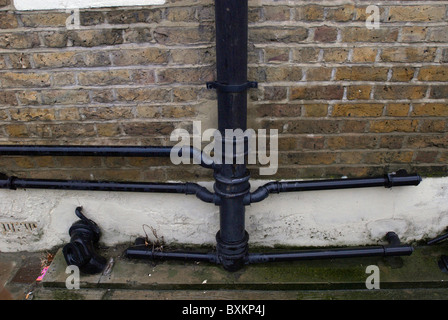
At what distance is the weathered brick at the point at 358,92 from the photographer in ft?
5.78

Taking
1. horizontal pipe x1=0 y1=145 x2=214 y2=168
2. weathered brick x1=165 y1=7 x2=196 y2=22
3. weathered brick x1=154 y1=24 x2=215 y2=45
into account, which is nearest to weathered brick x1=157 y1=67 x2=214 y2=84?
weathered brick x1=154 y1=24 x2=215 y2=45

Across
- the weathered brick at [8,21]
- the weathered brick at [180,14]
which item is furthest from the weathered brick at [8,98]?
the weathered brick at [180,14]

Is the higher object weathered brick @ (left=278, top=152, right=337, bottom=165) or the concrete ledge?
weathered brick @ (left=278, top=152, right=337, bottom=165)

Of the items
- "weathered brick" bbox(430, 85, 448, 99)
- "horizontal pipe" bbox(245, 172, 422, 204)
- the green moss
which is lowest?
the green moss

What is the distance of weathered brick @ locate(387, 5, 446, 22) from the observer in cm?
160

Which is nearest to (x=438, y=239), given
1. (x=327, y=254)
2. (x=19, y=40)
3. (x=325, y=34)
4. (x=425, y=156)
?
(x=425, y=156)

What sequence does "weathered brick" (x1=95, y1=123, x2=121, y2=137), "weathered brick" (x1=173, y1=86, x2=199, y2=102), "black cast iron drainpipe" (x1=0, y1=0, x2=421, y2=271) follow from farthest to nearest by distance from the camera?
1. "weathered brick" (x1=95, y1=123, x2=121, y2=137)
2. "weathered brick" (x1=173, y1=86, x2=199, y2=102)
3. "black cast iron drainpipe" (x1=0, y1=0, x2=421, y2=271)

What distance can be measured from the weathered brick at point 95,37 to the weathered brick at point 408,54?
132cm

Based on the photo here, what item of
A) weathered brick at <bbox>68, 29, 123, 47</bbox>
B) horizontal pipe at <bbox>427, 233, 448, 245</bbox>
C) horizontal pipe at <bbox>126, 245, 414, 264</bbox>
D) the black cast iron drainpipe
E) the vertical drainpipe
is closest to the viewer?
the vertical drainpipe

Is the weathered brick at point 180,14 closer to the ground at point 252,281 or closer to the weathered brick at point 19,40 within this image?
the weathered brick at point 19,40

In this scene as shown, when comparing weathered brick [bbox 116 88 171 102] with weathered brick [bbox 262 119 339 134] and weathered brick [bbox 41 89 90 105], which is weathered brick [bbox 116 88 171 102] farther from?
weathered brick [bbox 262 119 339 134]

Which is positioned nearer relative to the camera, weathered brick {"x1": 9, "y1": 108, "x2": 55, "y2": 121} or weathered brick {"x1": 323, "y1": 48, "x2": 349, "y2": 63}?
weathered brick {"x1": 323, "y1": 48, "x2": 349, "y2": 63}

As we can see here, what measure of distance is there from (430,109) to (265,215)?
3.54 feet

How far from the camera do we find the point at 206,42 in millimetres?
1669
